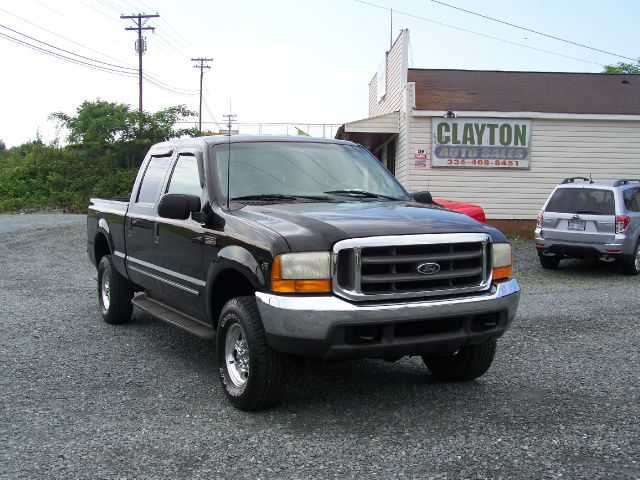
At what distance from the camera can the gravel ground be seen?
388 cm

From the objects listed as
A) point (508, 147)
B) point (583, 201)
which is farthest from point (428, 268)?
point (508, 147)

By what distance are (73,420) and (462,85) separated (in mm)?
18770

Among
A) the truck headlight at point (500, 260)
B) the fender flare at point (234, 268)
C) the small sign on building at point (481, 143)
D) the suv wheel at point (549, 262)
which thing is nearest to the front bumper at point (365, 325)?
the fender flare at point (234, 268)

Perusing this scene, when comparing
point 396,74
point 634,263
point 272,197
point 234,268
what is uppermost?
point 396,74

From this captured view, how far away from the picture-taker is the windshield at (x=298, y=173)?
5484mm

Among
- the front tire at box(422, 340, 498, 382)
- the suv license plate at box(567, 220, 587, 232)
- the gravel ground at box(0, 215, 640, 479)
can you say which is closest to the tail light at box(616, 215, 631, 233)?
the suv license plate at box(567, 220, 587, 232)

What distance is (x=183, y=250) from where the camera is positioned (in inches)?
225

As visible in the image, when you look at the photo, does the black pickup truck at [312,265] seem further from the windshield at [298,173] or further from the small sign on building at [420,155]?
the small sign on building at [420,155]

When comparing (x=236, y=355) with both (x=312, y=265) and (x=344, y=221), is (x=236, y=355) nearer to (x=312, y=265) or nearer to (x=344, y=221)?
(x=312, y=265)

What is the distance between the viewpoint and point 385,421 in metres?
4.61

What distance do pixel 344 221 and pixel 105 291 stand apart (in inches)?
178

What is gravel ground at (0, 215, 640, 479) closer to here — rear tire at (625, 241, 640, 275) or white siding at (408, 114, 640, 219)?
rear tire at (625, 241, 640, 275)

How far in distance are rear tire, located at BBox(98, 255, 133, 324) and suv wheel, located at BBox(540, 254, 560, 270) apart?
346 inches

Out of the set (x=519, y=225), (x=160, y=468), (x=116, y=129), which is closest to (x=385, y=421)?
(x=160, y=468)
